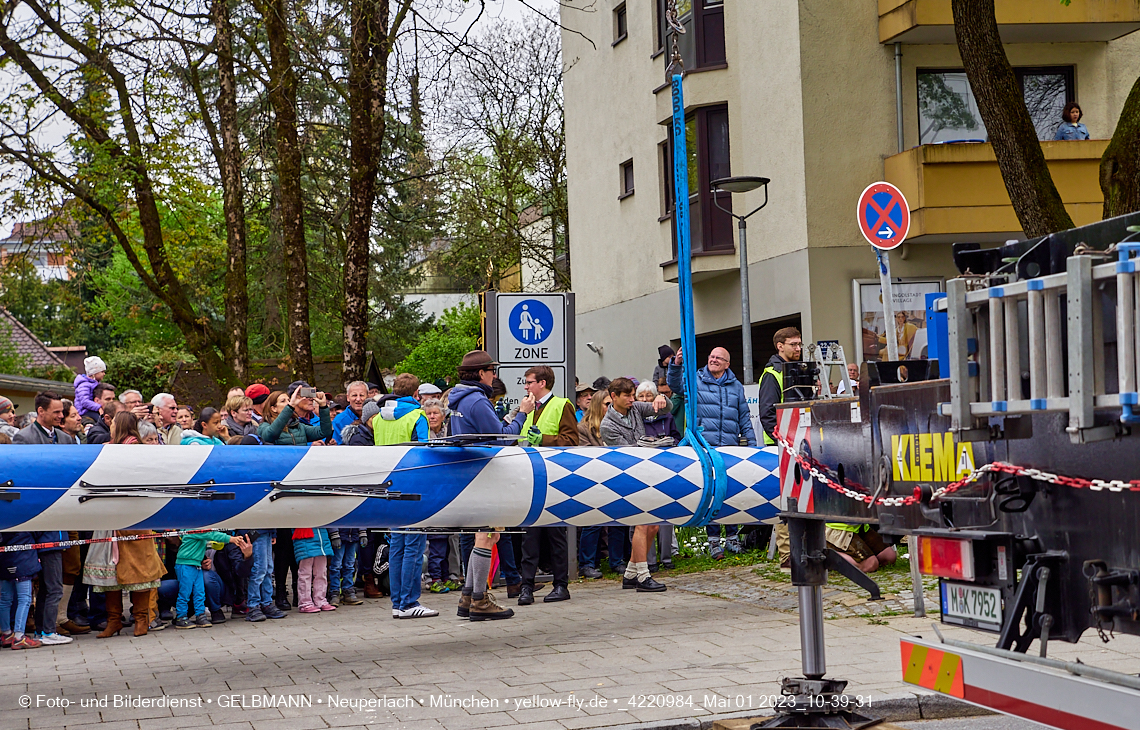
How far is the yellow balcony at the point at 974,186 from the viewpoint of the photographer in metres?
19.2

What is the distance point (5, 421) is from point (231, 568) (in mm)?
2690

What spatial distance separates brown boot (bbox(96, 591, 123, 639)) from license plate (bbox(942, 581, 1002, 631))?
8062 millimetres

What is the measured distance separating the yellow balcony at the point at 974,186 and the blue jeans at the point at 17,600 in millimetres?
14587

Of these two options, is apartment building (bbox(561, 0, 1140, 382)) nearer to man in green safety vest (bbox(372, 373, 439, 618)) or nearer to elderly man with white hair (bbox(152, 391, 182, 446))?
man in green safety vest (bbox(372, 373, 439, 618))

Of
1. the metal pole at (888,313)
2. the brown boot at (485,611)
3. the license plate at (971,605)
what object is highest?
the metal pole at (888,313)

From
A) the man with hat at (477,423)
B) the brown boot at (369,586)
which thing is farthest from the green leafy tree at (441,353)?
the man with hat at (477,423)

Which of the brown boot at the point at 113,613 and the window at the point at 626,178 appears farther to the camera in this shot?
the window at the point at 626,178

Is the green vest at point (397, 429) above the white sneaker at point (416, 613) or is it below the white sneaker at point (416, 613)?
above

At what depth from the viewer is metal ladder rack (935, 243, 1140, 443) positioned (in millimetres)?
3195

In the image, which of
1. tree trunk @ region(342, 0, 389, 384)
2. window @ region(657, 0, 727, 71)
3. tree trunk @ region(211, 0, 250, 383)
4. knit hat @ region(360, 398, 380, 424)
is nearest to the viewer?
knit hat @ region(360, 398, 380, 424)

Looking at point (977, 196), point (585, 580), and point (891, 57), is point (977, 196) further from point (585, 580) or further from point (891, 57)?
point (585, 580)

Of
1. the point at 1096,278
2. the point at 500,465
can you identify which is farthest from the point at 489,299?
the point at 1096,278

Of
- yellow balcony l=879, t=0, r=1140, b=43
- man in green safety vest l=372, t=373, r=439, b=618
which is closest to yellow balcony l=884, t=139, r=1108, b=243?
yellow balcony l=879, t=0, r=1140, b=43

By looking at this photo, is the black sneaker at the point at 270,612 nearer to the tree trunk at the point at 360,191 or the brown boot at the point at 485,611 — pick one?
the brown boot at the point at 485,611
